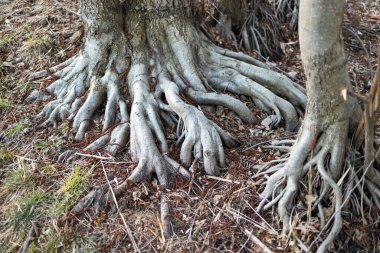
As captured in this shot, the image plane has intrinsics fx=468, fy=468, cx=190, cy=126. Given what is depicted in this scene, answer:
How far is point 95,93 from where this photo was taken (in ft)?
15.8

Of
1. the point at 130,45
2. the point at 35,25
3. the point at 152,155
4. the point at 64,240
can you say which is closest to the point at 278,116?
the point at 152,155

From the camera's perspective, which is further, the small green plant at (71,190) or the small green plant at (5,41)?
the small green plant at (5,41)

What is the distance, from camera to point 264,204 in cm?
387

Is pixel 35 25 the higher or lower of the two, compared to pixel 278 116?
higher

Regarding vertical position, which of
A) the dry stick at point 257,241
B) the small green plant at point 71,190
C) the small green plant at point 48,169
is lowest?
the dry stick at point 257,241

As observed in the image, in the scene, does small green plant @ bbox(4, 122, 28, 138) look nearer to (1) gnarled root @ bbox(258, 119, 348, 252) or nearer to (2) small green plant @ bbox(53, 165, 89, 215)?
(2) small green plant @ bbox(53, 165, 89, 215)

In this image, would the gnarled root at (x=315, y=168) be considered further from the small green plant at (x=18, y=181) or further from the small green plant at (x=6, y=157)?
the small green plant at (x=6, y=157)

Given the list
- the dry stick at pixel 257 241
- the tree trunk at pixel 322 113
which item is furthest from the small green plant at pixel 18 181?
the tree trunk at pixel 322 113

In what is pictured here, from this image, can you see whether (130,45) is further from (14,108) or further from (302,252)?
(302,252)

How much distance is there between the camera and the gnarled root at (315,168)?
11.8 ft

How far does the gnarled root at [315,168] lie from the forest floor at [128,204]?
0.40 ft

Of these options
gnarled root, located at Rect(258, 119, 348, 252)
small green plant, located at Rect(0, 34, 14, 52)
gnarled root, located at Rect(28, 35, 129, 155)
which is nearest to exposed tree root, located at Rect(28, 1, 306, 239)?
gnarled root, located at Rect(28, 35, 129, 155)

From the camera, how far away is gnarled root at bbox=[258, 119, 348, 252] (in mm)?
3589

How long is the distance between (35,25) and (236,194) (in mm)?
3805
